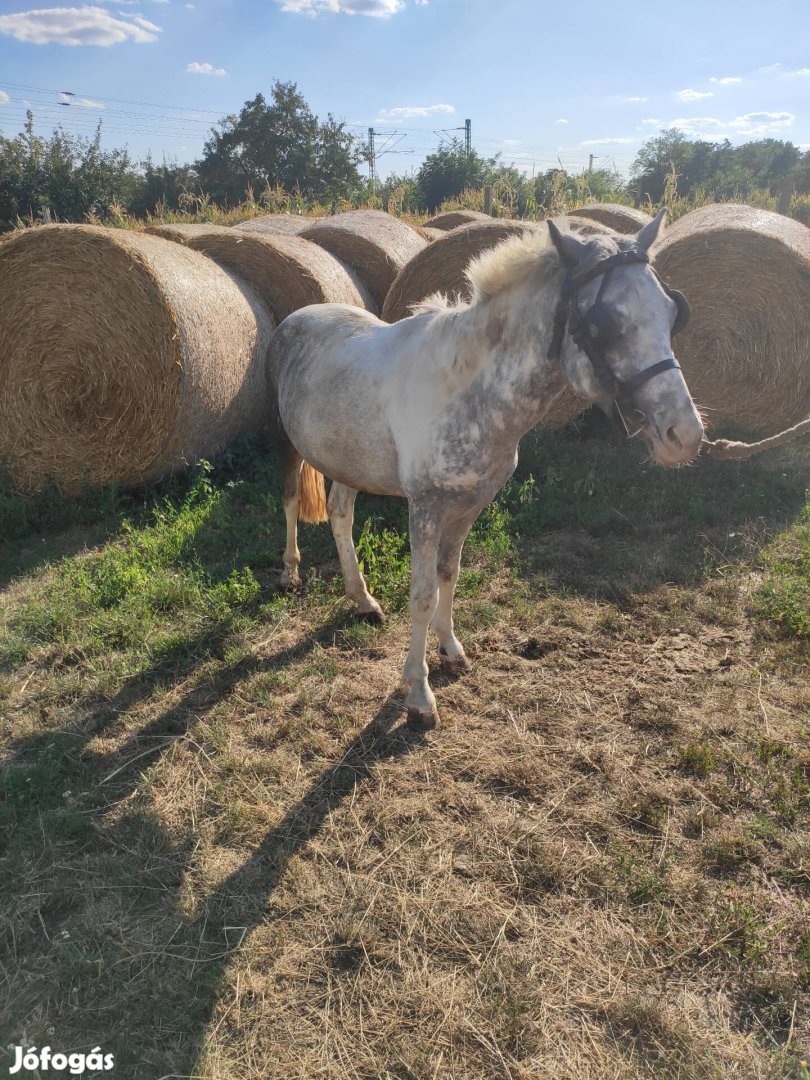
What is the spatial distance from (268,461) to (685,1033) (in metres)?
5.27

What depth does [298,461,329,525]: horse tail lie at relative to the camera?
4449 mm

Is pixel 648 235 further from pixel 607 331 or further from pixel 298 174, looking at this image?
pixel 298 174

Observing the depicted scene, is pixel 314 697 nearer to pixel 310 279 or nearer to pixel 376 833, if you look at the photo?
pixel 376 833

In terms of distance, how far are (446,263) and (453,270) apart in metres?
0.09

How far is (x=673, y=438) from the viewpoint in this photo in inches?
86.3

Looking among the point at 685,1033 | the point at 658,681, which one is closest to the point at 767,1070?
the point at 685,1033

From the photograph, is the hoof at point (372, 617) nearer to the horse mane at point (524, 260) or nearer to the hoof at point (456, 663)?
the hoof at point (456, 663)

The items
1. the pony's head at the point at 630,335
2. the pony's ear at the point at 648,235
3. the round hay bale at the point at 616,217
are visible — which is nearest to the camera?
the pony's head at the point at 630,335

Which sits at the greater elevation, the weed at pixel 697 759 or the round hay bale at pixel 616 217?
the round hay bale at pixel 616 217

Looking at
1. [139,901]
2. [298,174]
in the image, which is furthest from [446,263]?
[298,174]

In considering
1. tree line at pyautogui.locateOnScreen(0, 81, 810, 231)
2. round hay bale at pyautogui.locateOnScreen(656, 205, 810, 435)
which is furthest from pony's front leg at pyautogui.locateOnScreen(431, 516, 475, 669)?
tree line at pyautogui.locateOnScreen(0, 81, 810, 231)

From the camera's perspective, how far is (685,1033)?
6.18ft

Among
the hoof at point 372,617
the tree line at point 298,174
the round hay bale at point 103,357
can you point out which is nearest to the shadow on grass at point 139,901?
the hoof at point 372,617

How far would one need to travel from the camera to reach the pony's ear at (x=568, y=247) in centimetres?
233
